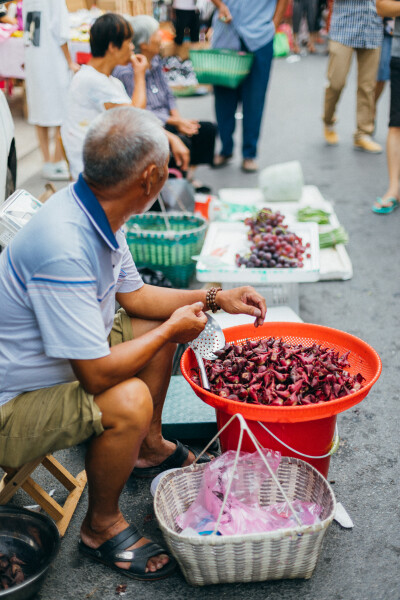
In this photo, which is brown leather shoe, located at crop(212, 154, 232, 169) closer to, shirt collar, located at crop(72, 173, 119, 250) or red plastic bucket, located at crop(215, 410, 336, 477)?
red plastic bucket, located at crop(215, 410, 336, 477)

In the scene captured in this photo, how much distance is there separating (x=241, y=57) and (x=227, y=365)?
438cm

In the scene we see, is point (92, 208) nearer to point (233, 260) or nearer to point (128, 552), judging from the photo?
point (128, 552)

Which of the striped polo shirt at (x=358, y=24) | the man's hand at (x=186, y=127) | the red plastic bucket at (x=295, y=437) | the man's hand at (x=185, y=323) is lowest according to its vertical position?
the red plastic bucket at (x=295, y=437)

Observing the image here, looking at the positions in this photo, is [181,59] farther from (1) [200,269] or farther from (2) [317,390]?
(2) [317,390]

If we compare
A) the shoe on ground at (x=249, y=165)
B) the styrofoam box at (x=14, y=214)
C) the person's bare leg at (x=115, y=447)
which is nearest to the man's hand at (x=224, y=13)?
the shoe on ground at (x=249, y=165)

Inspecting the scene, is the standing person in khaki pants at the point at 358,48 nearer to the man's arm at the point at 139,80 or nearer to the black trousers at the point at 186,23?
the man's arm at the point at 139,80

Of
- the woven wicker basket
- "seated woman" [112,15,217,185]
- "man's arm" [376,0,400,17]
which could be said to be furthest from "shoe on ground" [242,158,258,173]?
the woven wicker basket

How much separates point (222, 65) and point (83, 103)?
248 centimetres

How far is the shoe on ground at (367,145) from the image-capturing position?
22.9 ft

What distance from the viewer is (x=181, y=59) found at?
11.2m

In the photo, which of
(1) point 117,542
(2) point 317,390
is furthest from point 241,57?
(1) point 117,542

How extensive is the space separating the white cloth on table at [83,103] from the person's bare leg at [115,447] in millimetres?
2310

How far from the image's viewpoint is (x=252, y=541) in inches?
72.6

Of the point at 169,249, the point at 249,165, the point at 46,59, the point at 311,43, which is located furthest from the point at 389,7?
the point at 311,43
